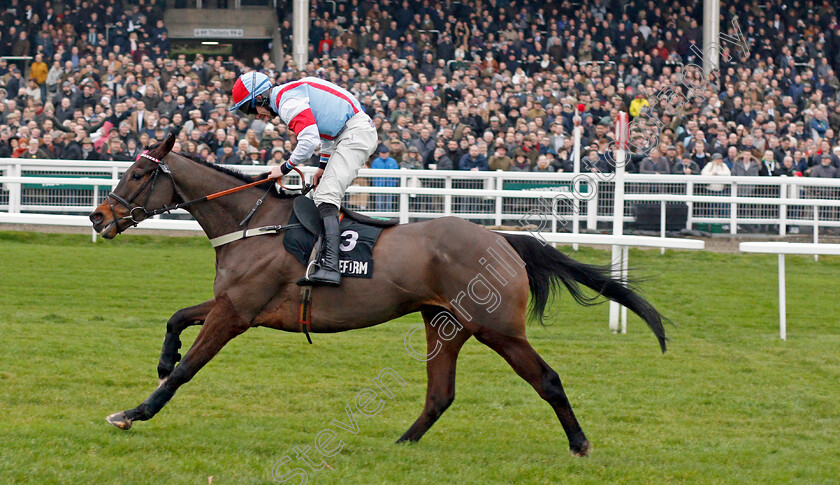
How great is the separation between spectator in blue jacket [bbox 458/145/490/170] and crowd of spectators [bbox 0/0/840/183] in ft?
0.07

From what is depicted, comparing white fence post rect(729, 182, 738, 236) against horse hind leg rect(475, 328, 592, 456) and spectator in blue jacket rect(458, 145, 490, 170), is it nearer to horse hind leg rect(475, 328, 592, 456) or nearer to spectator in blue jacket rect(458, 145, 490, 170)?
spectator in blue jacket rect(458, 145, 490, 170)

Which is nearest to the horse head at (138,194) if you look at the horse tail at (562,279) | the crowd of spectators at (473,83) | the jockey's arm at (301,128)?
the jockey's arm at (301,128)

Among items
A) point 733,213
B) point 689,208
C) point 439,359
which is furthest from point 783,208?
point 439,359

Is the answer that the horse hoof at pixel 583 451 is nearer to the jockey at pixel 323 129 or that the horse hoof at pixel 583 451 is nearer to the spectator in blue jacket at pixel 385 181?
the jockey at pixel 323 129

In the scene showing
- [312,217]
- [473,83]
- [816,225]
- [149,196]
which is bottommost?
[312,217]

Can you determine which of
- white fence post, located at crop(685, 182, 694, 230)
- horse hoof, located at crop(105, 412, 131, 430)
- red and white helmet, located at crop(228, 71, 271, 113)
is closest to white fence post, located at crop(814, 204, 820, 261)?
white fence post, located at crop(685, 182, 694, 230)

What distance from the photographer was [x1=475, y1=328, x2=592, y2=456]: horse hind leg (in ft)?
17.0

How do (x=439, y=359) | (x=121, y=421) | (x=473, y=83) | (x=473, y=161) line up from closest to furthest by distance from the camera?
(x=121, y=421), (x=439, y=359), (x=473, y=161), (x=473, y=83)

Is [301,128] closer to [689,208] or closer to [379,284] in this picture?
[379,284]

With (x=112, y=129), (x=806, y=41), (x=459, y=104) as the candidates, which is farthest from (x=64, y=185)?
(x=806, y=41)

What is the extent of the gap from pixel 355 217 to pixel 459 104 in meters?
10.4

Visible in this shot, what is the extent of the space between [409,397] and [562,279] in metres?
1.48

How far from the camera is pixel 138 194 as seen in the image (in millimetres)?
5465

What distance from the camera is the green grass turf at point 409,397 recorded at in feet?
15.9
